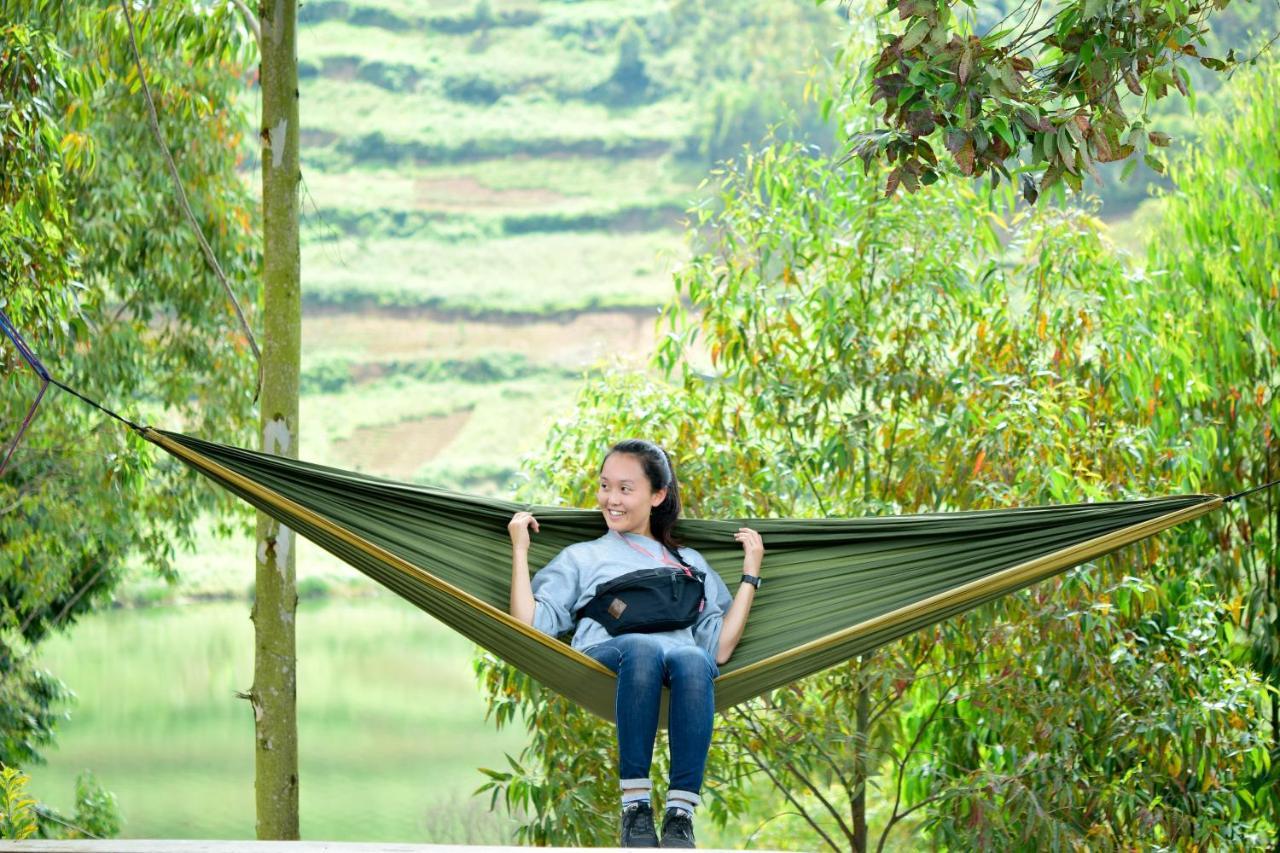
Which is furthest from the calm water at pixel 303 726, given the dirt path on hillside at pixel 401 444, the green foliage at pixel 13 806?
the green foliage at pixel 13 806

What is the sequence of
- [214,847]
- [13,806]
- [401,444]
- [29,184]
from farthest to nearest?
[401,444] → [29,184] → [13,806] → [214,847]

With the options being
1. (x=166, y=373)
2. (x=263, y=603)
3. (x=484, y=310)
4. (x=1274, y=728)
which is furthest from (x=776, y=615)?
(x=484, y=310)

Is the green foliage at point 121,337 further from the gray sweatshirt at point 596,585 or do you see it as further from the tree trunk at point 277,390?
the gray sweatshirt at point 596,585

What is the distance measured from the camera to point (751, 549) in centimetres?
224

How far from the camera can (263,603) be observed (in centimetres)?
239

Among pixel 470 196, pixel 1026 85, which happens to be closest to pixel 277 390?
pixel 1026 85

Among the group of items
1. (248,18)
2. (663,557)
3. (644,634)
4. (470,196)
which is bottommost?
(644,634)

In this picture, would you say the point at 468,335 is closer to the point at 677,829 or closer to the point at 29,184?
the point at 29,184

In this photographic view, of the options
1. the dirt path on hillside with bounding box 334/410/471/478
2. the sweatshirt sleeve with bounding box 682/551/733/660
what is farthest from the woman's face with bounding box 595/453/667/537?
the dirt path on hillside with bounding box 334/410/471/478

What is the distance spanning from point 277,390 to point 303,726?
37.4ft

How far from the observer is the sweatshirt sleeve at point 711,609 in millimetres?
2186

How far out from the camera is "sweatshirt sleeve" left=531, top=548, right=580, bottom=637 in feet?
7.00

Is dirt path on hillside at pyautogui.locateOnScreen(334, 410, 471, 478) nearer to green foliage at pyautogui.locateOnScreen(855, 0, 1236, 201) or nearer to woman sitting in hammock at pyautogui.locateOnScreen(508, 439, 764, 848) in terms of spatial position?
woman sitting in hammock at pyautogui.locateOnScreen(508, 439, 764, 848)

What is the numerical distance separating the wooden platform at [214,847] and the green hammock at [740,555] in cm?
40
